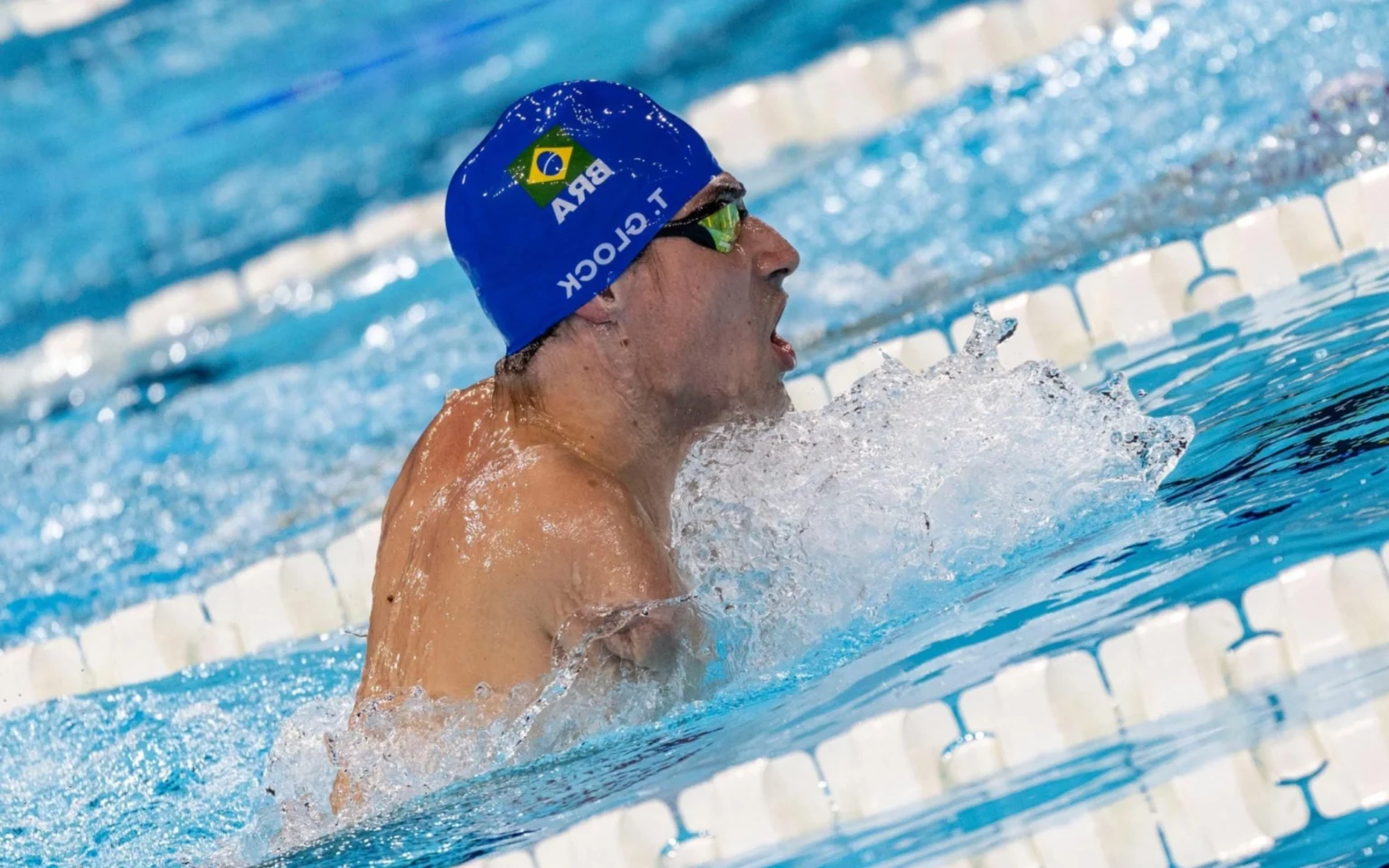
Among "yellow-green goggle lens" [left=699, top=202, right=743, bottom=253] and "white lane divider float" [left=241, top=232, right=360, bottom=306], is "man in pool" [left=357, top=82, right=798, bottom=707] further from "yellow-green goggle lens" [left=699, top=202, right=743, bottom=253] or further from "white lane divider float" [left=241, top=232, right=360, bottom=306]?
"white lane divider float" [left=241, top=232, right=360, bottom=306]

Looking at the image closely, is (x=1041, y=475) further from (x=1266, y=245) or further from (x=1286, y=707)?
(x=1266, y=245)

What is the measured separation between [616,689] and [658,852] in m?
0.23

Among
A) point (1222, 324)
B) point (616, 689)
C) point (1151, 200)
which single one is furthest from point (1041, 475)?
point (1151, 200)

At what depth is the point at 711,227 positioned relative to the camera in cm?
242

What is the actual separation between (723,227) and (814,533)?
19.8 inches

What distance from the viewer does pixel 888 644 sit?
2.51m

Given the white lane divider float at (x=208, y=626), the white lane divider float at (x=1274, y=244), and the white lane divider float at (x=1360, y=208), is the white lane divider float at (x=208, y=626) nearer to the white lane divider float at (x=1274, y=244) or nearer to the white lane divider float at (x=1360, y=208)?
the white lane divider float at (x=1274, y=244)

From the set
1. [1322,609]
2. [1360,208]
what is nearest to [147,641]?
[1322,609]

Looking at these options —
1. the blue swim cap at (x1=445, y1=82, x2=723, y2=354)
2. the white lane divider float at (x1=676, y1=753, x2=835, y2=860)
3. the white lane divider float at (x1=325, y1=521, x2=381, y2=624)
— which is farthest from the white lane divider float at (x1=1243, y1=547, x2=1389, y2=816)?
the white lane divider float at (x1=325, y1=521, x2=381, y2=624)

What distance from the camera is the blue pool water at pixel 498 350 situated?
2318 mm

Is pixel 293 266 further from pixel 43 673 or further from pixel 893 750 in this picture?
pixel 893 750

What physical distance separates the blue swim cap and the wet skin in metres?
0.04

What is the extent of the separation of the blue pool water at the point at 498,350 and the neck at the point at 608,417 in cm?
32

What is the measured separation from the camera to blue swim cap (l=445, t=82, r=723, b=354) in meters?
2.33
